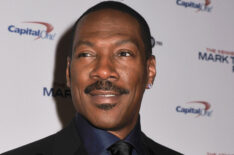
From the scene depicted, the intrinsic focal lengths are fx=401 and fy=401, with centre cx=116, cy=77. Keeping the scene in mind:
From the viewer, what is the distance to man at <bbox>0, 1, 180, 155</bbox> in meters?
1.37

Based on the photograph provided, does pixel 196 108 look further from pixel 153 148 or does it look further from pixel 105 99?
pixel 105 99

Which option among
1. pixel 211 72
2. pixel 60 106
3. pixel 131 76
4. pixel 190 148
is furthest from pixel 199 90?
pixel 131 76

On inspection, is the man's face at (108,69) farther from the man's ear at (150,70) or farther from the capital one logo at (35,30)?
the capital one logo at (35,30)

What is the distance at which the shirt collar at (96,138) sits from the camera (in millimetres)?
1382

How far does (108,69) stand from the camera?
135 centimetres

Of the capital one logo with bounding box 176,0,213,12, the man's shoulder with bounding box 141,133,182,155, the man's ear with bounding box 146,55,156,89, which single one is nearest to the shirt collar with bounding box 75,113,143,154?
the man's shoulder with bounding box 141,133,182,155

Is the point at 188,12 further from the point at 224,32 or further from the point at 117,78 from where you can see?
the point at 117,78

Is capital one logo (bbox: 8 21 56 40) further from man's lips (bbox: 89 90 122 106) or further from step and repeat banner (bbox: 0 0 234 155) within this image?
man's lips (bbox: 89 90 122 106)

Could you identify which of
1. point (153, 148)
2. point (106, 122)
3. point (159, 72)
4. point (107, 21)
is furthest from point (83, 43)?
point (159, 72)

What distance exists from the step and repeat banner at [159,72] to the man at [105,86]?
472 millimetres

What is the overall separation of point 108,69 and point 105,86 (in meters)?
0.06

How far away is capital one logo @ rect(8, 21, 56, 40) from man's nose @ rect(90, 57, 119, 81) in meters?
0.68

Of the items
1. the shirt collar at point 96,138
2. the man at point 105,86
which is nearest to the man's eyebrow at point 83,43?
the man at point 105,86

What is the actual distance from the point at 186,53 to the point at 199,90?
0.23m
